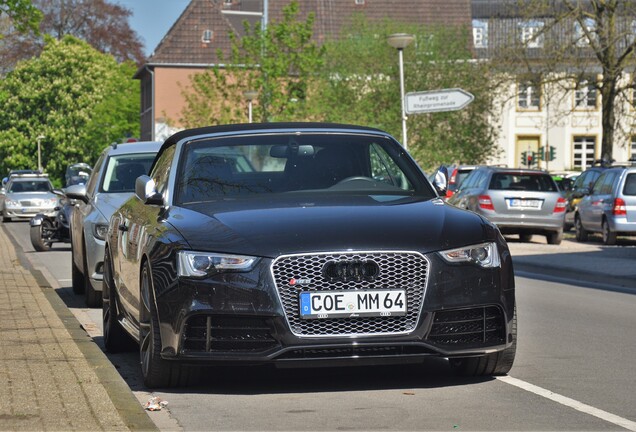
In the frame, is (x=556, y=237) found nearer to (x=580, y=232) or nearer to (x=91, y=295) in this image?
(x=580, y=232)

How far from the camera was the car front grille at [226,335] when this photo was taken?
Result: 24.9 feet

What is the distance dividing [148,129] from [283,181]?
285ft

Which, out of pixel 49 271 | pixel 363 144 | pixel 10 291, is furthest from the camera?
pixel 49 271

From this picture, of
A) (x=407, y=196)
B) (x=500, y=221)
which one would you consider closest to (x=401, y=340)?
(x=407, y=196)

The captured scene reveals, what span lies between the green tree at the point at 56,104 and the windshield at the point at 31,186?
35625mm

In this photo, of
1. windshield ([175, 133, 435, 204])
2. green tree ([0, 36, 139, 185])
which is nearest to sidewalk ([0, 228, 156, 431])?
windshield ([175, 133, 435, 204])


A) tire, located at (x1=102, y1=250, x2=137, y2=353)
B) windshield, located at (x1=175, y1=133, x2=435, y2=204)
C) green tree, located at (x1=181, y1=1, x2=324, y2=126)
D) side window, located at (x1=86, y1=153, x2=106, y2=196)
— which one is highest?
green tree, located at (x1=181, y1=1, x2=324, y2=126)

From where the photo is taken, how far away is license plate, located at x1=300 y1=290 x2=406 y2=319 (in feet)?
24.6

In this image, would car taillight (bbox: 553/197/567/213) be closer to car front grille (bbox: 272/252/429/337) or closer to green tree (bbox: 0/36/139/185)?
car front grille (bbox: 272/252/429/337)

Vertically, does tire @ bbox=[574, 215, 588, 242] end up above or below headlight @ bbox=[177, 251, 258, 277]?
below

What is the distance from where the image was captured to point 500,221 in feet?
99.7

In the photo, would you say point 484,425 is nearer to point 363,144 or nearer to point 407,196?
point 407,196

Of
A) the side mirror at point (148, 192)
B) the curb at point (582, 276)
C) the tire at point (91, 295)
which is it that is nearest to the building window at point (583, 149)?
the curb at point (582, 276)

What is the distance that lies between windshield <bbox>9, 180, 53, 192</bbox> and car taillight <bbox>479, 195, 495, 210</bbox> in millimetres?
25497
